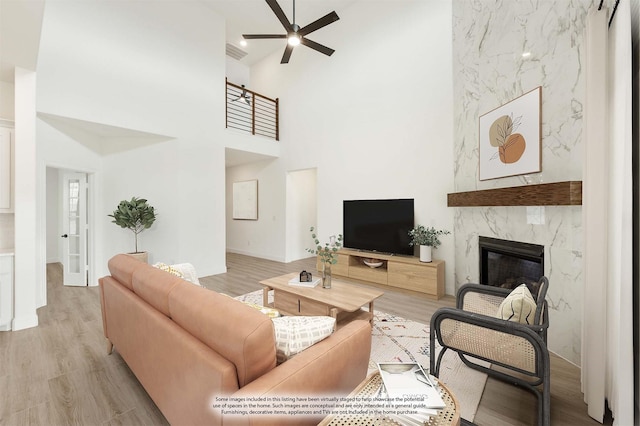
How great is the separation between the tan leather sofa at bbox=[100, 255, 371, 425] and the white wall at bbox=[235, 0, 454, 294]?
3.33 meters

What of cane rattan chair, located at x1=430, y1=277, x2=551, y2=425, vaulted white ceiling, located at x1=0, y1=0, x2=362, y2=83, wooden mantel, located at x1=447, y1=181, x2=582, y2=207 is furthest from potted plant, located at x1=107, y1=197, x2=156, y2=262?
wooden mantel, located at x1=447, y1=181, x2=582, y2=207

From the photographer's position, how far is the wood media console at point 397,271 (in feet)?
12.5

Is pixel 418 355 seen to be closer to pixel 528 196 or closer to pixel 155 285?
pixel 528 196

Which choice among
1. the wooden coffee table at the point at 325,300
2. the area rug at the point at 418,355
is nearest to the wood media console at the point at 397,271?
the area rug at the point at 418,355

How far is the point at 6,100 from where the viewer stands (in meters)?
3.14

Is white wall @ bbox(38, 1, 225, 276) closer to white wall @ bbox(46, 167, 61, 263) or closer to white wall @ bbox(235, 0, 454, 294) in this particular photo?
Result: white wall @ bbox(235, 0, 454, 294)

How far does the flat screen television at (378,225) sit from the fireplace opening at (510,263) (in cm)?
116

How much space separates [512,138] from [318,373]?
2867mm

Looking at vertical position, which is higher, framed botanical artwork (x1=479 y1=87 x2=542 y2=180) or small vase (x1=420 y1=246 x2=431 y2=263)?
framed botanical artwork (x1=479 y1=87 x2=542 y2=180)

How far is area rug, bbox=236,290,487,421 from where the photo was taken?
189 centimetres

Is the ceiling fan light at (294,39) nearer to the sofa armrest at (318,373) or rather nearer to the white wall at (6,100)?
the white wall at (6,100)

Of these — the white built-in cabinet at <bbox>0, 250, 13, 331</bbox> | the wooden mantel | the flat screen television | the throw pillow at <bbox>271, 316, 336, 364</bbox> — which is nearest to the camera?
the throw pillow at <bbox>271, 316, 336, 364</bbox>

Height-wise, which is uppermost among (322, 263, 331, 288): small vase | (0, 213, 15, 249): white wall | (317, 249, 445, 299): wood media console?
(0, 213, 15, 249): white wall

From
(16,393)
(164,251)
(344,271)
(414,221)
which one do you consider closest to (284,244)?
(344,271)
